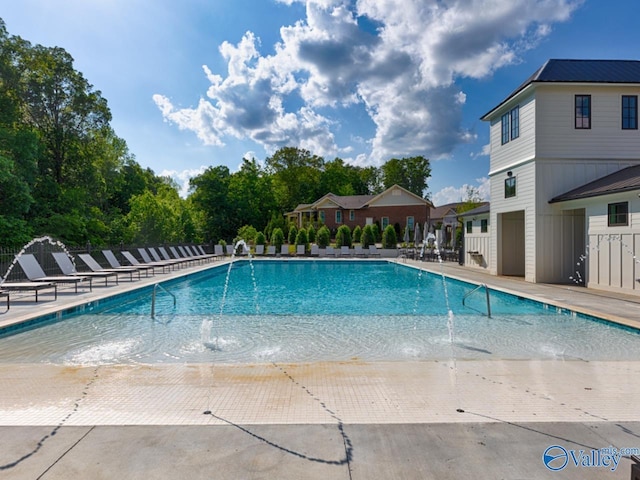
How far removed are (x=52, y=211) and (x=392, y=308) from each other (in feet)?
72.2

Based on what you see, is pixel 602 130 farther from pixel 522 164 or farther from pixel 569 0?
pixel 569 0

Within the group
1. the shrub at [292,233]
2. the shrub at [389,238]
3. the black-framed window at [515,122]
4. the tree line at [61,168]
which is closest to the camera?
the black-framed window at [515,122]

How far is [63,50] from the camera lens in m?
24.3

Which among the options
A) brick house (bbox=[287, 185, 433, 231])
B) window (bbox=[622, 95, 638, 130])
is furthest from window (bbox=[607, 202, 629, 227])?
brick house (bbox=[287, 185, 433, 231])

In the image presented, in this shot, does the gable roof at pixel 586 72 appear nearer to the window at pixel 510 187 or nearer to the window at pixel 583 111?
the window at pixel 583 111

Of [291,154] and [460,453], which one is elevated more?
[291,154]

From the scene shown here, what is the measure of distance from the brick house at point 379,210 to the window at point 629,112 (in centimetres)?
2716

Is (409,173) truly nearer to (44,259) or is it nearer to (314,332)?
(44,259)

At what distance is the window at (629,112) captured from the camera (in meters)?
13.6

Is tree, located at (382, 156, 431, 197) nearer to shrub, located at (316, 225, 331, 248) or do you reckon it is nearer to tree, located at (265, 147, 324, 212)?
tree, located at (265, 147, 324, 212)

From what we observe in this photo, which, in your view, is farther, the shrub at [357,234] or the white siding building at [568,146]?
the shrub at [357,234]

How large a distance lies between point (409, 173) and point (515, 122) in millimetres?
53260

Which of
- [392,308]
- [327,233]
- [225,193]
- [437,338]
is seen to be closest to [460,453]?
[437,338]

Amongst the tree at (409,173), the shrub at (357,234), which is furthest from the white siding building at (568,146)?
the tree at (409,173)
